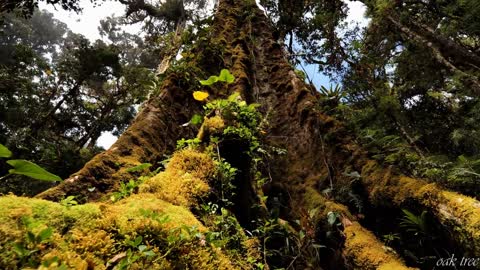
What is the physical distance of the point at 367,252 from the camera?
3678 millimetres

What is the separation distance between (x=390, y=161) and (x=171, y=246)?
129 inches

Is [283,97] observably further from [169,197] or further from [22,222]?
[22,222]

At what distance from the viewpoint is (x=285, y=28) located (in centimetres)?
1098

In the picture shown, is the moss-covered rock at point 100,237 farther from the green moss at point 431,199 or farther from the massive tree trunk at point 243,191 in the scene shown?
the green moss at point 431,199

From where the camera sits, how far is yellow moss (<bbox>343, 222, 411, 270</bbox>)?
3.54 m

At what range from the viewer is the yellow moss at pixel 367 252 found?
354cm

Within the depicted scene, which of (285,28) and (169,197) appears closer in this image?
(169,197)

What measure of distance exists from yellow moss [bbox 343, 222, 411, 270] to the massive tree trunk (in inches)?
0.4

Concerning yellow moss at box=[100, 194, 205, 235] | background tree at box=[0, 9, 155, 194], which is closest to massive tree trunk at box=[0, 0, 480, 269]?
yellow moss at box=[100, 194, 205, 235]

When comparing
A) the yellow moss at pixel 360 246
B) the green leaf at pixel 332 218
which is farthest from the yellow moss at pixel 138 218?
the yellow moss at pixel 360 246

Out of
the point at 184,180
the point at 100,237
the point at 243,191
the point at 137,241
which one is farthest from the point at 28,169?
the point at 243,191

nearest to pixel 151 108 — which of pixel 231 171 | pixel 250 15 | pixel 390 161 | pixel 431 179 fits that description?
pixel 231 171

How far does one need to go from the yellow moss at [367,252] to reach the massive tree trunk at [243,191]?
0.4 inches

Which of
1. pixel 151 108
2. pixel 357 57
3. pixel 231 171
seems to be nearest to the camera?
pixel 231 171
